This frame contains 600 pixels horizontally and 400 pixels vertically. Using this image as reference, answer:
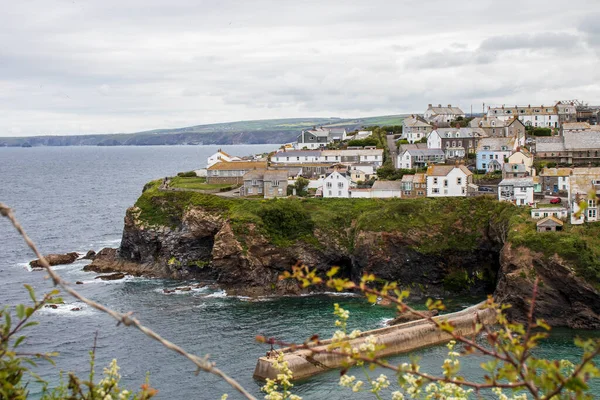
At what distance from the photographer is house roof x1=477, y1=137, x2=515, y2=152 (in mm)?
95750

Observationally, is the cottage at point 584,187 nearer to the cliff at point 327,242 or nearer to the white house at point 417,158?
the cliff at point 327,242

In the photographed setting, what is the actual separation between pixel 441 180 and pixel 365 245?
16310 mm

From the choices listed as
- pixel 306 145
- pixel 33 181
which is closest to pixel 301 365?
pixel 306 145

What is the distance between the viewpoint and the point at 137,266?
252 feet

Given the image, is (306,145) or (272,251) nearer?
(272,251)

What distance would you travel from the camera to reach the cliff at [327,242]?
221 ft

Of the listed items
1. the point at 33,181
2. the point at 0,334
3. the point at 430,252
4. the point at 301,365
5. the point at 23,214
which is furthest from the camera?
the point at 33,181

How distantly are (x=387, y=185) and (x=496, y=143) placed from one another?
22.5m

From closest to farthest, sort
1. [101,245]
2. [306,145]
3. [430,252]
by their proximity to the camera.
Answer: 1. [430,252]
2. [101,245]
3. [306,145]

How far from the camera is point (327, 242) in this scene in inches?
2859

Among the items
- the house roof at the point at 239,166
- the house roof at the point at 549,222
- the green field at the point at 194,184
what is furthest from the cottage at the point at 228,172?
the house roof at the point at 549,222

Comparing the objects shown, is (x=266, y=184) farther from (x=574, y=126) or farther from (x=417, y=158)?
(x=574, y=126)

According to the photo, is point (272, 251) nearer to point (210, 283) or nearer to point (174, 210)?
point (210, 283)

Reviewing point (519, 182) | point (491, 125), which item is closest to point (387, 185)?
point (519, 182)
